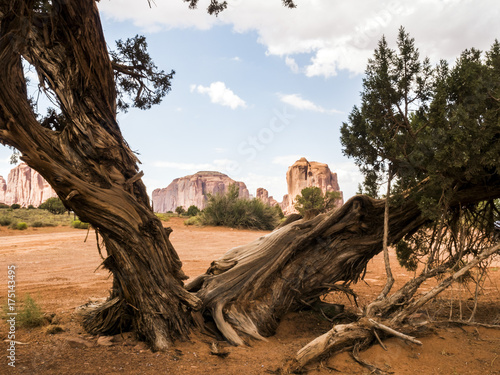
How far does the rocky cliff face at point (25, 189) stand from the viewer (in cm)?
10644

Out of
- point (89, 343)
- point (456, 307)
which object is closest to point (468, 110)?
point (456, 307)

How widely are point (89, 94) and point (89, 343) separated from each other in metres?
2.84

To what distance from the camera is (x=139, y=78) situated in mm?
6594

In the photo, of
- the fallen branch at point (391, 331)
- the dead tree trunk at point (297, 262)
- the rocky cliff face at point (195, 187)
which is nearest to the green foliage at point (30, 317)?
the dead tree trunk at point (297, 262)

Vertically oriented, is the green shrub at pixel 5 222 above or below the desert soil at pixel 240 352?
above

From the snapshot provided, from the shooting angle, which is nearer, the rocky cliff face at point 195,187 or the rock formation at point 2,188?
the rocky cliff face at point 195,187

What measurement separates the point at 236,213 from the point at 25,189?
10540cm

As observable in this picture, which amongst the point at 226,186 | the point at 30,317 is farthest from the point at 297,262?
the point at 226,186

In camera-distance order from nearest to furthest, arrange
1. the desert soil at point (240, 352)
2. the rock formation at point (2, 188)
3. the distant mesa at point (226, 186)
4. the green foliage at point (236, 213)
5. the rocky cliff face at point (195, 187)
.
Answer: the desert soil at point (240, 352) → the green foliage at point (236, 213) → the distant mesa at point (226, 186) → the rocky cliff face at point (195, 187) → the rock formation at point (2, 188)

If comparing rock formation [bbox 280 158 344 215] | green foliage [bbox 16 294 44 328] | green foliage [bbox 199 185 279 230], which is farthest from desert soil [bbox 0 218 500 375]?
rock formation [bbox 280 158 344 215]

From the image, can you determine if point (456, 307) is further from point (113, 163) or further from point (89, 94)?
point (89, 94)

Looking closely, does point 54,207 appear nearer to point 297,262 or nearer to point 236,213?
point 236,213

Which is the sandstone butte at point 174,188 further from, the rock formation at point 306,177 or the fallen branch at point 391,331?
the fallen branch at point 391,331

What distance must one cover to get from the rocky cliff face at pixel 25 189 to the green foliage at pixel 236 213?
296ft
